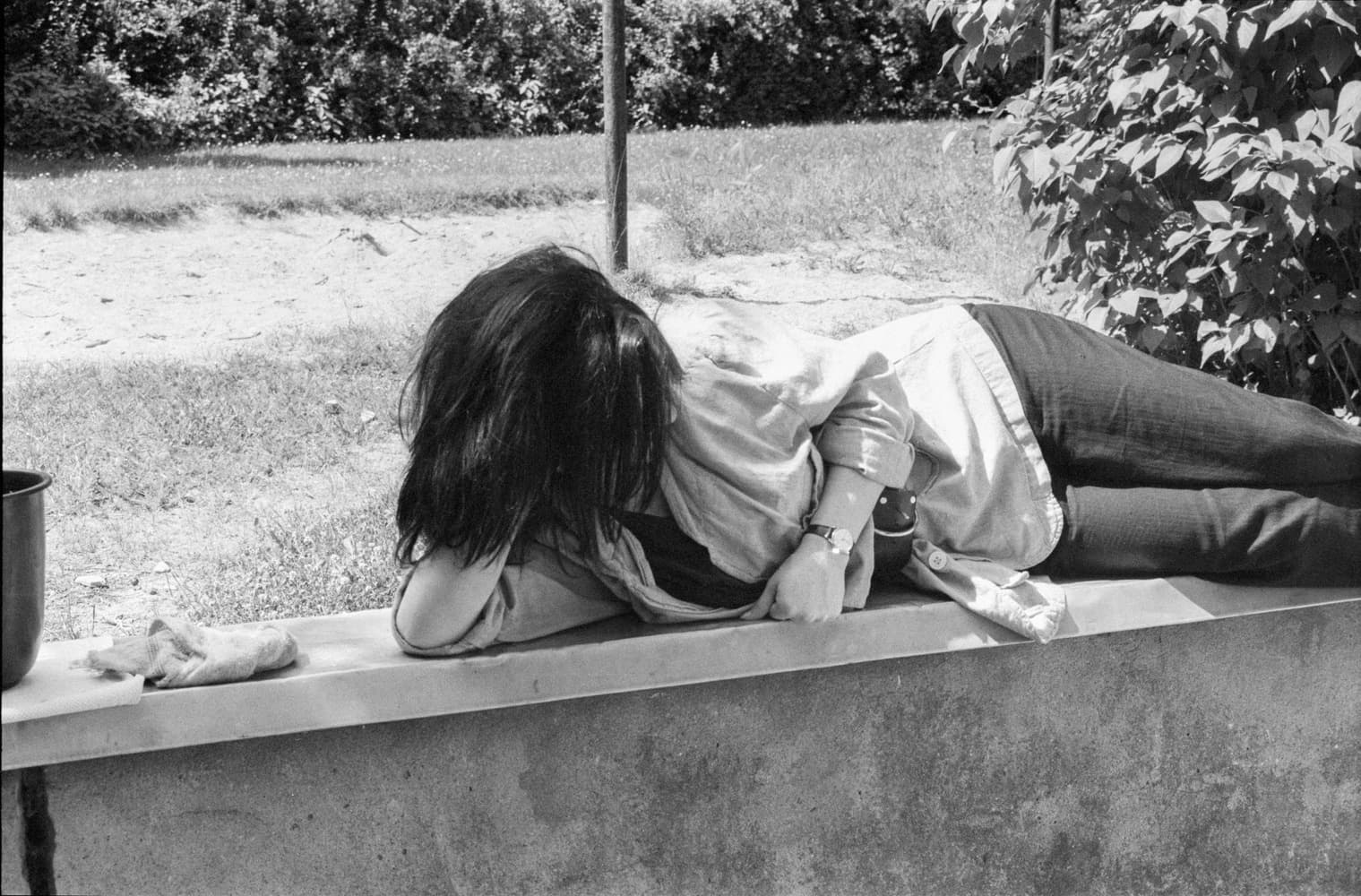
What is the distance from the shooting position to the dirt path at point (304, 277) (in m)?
5.91

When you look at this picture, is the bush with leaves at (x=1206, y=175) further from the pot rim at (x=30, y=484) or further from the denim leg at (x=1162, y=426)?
the pot rim at (x=30, y=484)

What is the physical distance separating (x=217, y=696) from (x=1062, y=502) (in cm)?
149

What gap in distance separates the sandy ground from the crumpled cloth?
1677 millimetres

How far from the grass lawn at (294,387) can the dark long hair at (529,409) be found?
123 centimetres

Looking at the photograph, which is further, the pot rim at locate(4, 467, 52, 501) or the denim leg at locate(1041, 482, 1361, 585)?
the denim leg at locate(1041, 482, 1361, 585)

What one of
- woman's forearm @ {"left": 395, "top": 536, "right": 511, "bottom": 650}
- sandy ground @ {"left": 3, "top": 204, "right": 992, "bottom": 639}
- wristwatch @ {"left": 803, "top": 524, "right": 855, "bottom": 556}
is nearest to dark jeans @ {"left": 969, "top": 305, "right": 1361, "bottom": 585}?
wristwatch @ {"left": 803, "top": 524, "right": 855, "bottom": 556}

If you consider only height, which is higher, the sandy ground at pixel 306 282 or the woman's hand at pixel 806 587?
the woman's hand at pixel 806 587

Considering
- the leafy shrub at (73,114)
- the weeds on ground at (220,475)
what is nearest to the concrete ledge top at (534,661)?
the weeds on ground at (220,475)

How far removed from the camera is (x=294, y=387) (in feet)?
15.9

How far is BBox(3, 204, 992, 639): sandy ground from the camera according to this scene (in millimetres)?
5574

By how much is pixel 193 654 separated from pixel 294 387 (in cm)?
274

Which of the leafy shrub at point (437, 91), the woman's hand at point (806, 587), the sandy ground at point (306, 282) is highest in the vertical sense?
the leafy shrub at point (437, 91)

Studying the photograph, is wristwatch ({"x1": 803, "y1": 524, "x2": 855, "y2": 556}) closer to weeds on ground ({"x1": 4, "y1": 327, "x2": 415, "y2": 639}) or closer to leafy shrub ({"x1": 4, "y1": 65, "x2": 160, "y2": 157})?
weeds on ground ({"x1": 4, "y1": 327, "x2": 415, "y2": 639})

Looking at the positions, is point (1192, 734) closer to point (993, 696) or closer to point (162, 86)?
point (993, 696)
